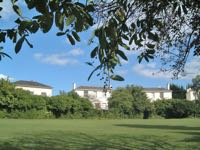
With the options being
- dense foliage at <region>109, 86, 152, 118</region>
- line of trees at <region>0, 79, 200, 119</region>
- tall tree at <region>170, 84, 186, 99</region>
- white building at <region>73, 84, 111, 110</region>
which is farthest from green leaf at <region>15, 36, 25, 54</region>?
tall tree at <region>170, 84, 186, 99</region>

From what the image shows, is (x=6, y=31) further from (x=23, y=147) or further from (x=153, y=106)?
(x=153, y=106)

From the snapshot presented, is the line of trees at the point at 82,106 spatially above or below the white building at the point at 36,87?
below

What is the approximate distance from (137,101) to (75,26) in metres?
87.4

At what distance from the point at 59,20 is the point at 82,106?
69.9 metres

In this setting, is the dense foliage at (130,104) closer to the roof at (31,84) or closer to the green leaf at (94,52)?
the roof at (31,84)

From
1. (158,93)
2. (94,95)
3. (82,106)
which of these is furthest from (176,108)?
(158,93)

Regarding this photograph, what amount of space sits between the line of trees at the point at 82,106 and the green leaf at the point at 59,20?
5959cm

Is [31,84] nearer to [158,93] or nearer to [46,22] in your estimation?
[158,93]

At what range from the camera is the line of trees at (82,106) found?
65.4 m

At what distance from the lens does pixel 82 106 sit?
7394cm

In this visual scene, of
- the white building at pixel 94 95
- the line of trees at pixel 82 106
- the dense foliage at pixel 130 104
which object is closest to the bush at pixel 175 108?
the line of trees at pixel 82 106

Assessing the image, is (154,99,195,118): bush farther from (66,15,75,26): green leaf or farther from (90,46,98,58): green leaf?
(66,15,75,26): green leaf

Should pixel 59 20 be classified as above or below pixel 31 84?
below

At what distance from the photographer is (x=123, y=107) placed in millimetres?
86062
